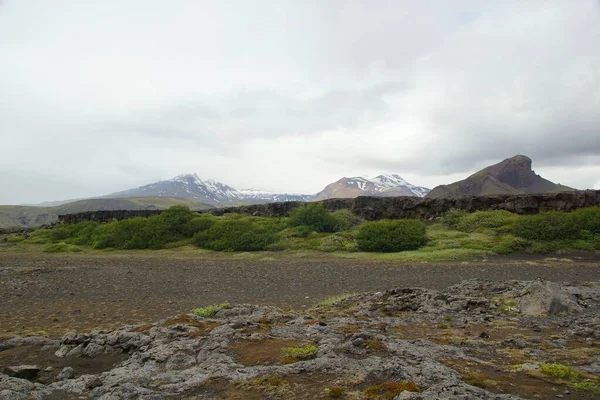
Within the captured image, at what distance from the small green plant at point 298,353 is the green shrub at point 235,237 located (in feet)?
111

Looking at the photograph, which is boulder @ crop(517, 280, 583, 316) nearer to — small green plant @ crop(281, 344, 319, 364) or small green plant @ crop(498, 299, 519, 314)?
small green plant @ crop(498, 299, 519, 314)

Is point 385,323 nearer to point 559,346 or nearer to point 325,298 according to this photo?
point 559,346

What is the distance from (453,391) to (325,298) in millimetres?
12469

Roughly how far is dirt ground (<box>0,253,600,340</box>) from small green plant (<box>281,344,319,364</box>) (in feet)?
26.1

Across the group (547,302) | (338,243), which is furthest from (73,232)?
(547,302)

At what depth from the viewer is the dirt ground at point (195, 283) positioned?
14.9 m

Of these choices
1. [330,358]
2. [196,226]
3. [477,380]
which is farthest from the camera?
[196,226]

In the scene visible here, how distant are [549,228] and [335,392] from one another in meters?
36.3

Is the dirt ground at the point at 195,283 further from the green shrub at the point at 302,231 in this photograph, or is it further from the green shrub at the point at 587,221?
the green shrub at the point at 302,231

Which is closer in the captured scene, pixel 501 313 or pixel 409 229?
pixel 501 313

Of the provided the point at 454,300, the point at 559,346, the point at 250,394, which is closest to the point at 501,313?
the point at 454,300

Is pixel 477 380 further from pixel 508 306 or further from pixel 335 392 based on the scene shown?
pixel 508 306

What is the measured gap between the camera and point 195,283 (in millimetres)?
22281

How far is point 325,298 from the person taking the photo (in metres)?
17.9
